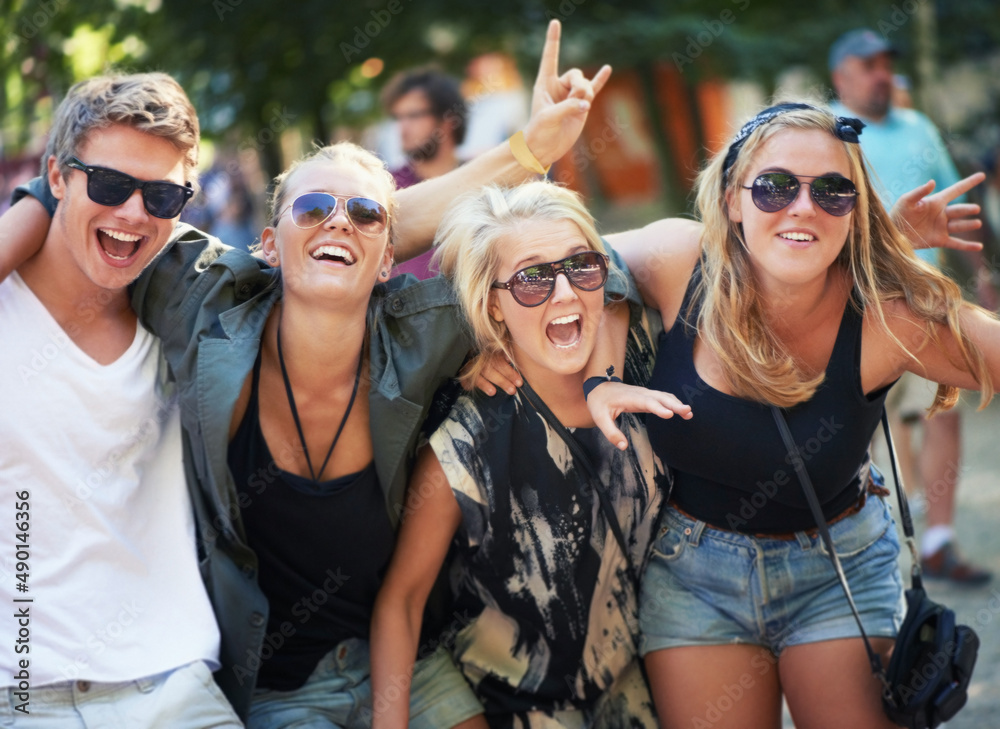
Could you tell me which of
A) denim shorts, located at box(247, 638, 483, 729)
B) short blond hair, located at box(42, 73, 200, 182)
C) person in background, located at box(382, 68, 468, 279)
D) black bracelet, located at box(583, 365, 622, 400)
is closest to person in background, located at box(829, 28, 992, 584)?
person in background, located at box(382, 68, 468, 279)

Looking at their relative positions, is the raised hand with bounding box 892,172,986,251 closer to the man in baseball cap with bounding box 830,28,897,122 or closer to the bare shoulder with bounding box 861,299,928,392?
the bare shoulder with bounding box 861,299,928,392

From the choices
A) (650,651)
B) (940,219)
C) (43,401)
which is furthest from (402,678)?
(940,219)

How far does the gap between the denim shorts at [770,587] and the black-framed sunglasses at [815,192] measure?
37.8 inches

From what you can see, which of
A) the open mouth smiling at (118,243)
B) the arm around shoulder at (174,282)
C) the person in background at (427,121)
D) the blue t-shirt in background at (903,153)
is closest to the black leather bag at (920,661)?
the arm around shoulder at (174,282)

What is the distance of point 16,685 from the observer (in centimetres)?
263

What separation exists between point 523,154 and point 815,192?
1019 mm

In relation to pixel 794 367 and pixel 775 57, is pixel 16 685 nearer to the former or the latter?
pixel 794 367

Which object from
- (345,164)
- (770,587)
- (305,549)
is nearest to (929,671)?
(770,587)

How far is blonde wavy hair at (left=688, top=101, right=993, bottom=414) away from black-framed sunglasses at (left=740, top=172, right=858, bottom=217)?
0.08 metres

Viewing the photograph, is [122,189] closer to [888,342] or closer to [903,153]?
[888,342]

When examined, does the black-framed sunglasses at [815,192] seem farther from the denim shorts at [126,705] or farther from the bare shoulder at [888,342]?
the denim shorts at [126,705]

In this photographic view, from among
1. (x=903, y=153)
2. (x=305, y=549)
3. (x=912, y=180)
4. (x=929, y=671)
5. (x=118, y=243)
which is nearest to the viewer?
(x=929, y=671)

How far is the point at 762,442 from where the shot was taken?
2.76 metres

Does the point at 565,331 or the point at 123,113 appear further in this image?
the point at 565,331
